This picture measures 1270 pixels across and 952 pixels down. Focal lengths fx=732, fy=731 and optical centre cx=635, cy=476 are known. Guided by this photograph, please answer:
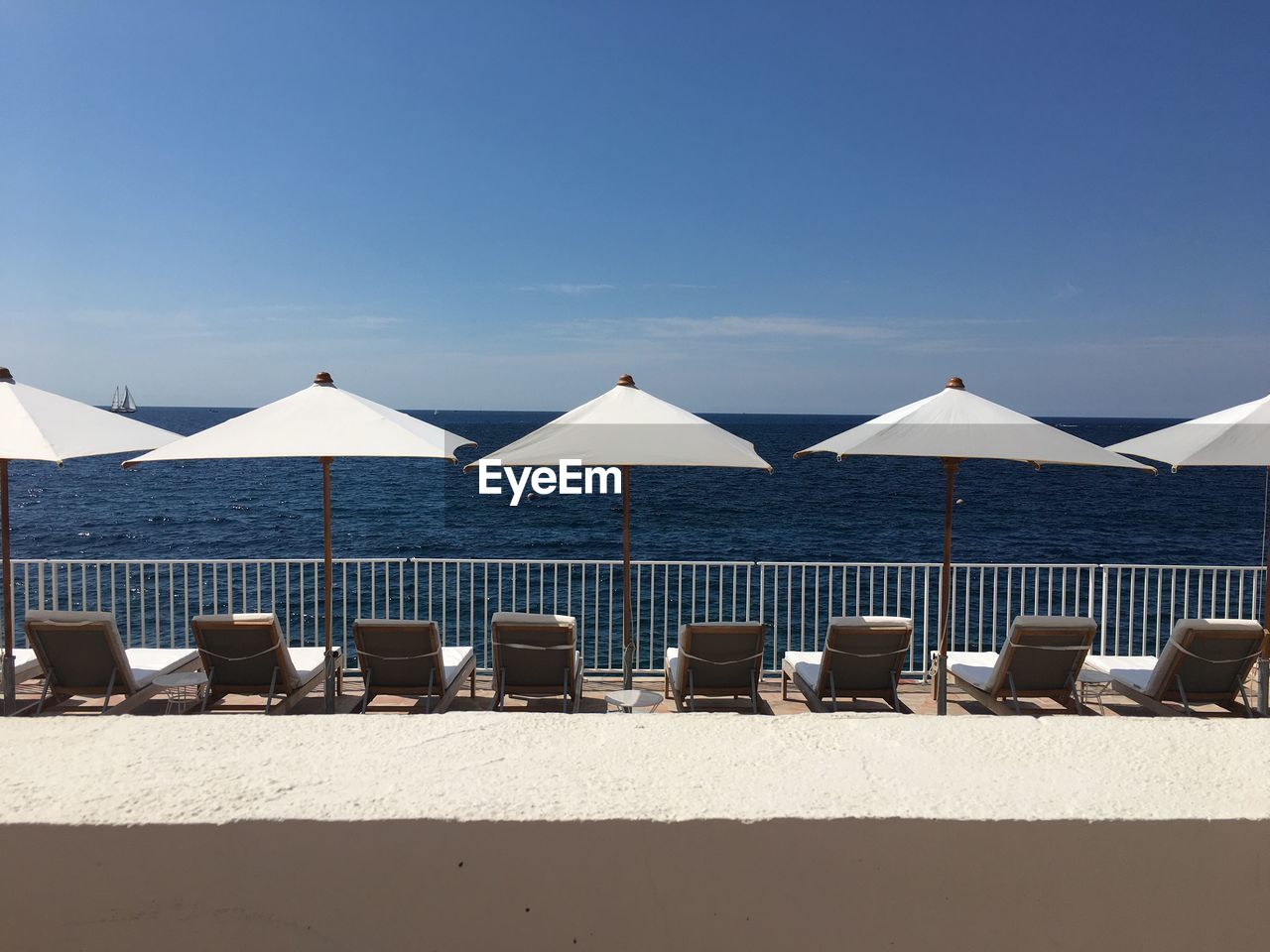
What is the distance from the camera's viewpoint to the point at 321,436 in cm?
450

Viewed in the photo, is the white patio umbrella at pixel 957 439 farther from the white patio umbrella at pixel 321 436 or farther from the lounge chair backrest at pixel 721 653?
the white patio umbrella at pixel 321 436

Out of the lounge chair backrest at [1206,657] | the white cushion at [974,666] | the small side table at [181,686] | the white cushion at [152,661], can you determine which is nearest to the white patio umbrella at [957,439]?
the white cushion at [974,666]

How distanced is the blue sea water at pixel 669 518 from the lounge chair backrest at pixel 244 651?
23.5m

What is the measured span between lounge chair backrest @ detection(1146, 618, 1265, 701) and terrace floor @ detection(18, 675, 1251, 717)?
340 mm

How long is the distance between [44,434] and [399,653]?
254 centimetres

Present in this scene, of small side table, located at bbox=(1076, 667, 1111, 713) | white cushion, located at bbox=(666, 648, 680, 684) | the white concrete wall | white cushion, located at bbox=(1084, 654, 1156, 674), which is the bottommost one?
small side table, located at bbox=(1076, 667, 1111, 713)

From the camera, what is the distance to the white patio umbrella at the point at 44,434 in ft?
14.5

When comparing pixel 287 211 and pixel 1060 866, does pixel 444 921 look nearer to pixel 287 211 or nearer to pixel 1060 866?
pixel 1060 866

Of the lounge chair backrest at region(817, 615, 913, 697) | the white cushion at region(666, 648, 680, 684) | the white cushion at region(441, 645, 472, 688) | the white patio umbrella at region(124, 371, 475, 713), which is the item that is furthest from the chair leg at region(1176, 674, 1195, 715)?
the white patio umbrella at region(124, 371, 475, 713)

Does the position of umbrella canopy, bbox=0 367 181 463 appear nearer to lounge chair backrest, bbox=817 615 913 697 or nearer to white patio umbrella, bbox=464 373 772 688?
white patio umbrella, bbox=464 373 772 688

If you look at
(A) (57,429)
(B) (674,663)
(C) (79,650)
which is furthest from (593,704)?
(A) (57,429)

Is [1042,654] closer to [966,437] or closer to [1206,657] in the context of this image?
[1206,657]

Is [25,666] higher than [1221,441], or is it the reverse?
[1221,441]

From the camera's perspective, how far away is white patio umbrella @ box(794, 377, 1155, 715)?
447 cm
